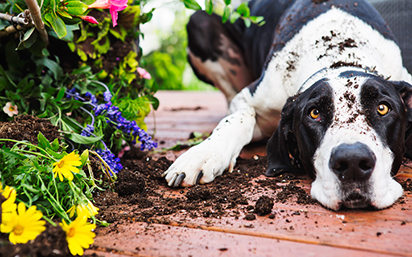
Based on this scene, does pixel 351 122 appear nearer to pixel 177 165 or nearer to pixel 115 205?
pixel 177 165

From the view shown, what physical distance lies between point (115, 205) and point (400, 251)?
1050 millimetres

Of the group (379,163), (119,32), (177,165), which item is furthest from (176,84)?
(379,163)

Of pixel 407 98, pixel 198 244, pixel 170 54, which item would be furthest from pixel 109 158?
pixel 170 54

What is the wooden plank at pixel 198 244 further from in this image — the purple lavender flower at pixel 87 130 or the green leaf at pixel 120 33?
the green leaf at pixel 120 33

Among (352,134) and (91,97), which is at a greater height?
(352,134)

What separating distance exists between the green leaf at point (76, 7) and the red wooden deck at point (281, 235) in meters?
0.91

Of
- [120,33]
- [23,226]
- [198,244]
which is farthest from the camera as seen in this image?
[120,33]

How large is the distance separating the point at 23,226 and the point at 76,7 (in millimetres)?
937

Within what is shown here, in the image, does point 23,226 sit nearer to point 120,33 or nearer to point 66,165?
point 66,165

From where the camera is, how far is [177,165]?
177 cm

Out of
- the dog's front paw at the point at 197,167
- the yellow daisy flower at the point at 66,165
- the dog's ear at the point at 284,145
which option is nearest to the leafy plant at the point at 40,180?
the yellow daisy flower at the point at 66,165

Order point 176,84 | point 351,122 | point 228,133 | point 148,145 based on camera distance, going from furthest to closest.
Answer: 1. point 176,84
2. point 228,133
3. point 148,145
4. point 351,122

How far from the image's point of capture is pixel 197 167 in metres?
1.76

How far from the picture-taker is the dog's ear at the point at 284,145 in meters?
1.78
